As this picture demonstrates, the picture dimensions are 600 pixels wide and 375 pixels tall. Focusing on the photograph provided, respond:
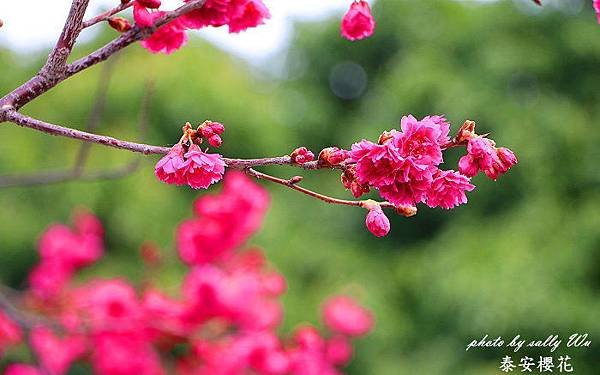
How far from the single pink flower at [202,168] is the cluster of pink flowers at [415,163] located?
0.07m

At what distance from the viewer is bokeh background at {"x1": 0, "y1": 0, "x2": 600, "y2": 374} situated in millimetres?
4070

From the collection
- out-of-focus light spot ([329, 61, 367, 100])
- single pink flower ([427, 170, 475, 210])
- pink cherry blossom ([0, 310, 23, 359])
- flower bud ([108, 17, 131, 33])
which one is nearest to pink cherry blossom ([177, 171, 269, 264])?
pink cherry blossom ([0, 310, 23, 359])

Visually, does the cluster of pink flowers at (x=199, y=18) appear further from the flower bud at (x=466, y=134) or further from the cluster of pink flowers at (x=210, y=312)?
the cluster of pink flowers at (x=210, y=312)

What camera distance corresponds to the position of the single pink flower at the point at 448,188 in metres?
0.59

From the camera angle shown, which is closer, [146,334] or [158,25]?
[158,25]

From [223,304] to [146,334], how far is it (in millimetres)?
261

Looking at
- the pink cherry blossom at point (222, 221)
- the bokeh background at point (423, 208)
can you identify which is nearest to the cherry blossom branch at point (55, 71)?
the pink cherry blossom at point (222, 221)

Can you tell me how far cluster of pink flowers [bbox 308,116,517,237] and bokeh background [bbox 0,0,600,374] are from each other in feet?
10.7

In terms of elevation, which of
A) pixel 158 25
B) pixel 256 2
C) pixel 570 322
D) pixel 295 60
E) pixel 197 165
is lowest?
pixel 197 165

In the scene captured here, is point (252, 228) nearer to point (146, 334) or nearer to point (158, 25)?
point (146, 334)

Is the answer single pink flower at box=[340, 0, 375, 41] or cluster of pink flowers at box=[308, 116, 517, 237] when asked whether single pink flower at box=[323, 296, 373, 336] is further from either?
cluster of pink flowers at box=[308, 116, 517, 237]

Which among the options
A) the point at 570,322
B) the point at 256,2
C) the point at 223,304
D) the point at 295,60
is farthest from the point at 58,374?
the point at 295,60

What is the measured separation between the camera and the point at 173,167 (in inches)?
22.7

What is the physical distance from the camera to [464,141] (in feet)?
1.99
